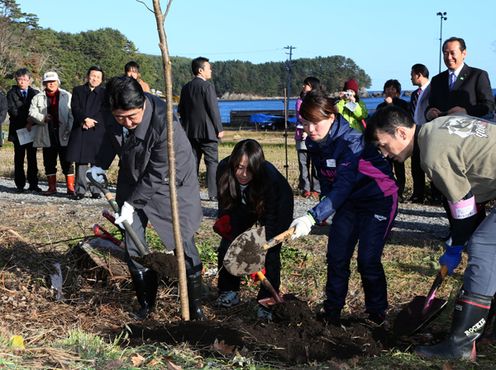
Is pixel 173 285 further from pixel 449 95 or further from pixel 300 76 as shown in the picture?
pixel 300 76

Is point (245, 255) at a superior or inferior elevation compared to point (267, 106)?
superior

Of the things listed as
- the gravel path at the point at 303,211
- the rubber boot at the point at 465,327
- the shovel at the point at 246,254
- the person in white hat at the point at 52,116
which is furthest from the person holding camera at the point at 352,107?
the person in white hat at the point at 52,116

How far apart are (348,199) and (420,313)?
86cm

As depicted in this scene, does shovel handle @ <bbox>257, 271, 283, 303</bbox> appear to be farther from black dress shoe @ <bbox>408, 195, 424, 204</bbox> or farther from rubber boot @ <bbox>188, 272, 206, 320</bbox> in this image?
black dress shoe @ <bbox>408, 195, 424, 204</bbox>

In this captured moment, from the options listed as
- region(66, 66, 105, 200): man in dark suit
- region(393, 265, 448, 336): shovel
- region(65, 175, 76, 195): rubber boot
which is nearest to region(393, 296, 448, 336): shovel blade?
region(393, 265, 448, 336): shovel

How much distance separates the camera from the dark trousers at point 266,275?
16.6 ft

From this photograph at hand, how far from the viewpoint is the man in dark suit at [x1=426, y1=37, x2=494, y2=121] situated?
685cm

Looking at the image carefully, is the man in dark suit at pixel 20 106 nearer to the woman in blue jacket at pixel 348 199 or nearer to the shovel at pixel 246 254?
the shovel at pixel 246 254

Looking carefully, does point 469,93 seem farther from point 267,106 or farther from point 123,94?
point 267,106

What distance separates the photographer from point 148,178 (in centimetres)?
464

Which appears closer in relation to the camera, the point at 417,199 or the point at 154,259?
the point at 154,259

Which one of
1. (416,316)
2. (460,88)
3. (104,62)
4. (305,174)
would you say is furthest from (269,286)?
(104,62)

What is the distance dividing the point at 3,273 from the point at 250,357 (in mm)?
2659

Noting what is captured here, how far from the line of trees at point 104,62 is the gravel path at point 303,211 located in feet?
70.1
